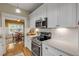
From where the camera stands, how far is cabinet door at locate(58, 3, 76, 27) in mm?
1252

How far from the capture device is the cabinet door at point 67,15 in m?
1.25

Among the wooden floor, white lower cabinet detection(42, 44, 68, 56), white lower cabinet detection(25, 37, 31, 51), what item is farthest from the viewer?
white lower cabinet detection(25, 37, 31, 51)

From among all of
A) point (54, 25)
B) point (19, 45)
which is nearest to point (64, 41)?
point (54, 25)

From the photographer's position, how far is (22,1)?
4.14ft

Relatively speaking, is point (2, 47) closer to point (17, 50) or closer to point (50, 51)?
point (17, 50)

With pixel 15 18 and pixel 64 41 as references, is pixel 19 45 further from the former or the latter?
pixel 64 41

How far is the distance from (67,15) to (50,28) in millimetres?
543

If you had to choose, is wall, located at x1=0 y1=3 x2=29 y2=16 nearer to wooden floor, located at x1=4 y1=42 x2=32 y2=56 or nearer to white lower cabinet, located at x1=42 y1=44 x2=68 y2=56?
wooden floor, located at x1=4 y1=42 x2=32 y2=56

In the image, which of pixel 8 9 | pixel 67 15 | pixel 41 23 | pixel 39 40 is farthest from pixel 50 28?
pixel 8 9

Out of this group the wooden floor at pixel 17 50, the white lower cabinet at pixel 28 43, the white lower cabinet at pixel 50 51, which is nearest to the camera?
the white lower cabinet at pixel 50 51

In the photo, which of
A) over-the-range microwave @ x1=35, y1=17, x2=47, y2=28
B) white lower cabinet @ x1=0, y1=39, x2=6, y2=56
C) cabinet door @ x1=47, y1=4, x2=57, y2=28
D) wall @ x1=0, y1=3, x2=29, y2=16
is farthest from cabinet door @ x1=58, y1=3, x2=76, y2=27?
white lower cabinet @ x1=0, y1=39, x2=6, y2=56

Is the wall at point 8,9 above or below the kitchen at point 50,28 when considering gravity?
above

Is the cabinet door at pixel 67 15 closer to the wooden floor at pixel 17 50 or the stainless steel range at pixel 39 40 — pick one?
the stainless steel range at pixel 39 40

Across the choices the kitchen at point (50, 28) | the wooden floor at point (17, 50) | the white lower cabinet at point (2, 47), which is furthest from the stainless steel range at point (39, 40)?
the white lower cabinet at point (2, 47)
